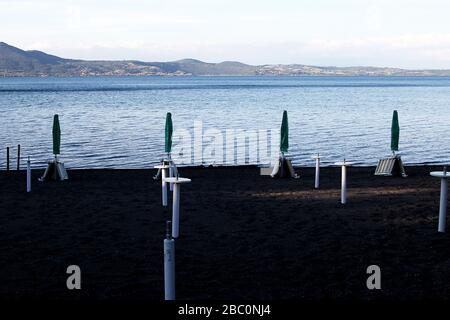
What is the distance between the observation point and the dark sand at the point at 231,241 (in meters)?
9.62

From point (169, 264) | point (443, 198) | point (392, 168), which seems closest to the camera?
point (169, 264)

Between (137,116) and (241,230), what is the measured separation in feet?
202

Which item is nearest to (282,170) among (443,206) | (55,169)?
(55,169)

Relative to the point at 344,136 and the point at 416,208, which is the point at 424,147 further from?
the point at 416,208

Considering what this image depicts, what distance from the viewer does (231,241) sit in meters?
12.7

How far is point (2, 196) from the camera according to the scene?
18.5 metres

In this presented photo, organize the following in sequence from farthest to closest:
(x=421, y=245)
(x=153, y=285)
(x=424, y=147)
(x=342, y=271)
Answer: (x=424, y=147), (x=421, y=245), (x=342, y=271), (x=153, y=285)

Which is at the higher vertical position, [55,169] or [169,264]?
[169,264]

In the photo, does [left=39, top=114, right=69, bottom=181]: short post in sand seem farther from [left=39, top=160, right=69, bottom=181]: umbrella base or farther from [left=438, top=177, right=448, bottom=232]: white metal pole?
[left=438, top=177, right=448, bottom=232]: white metal pole

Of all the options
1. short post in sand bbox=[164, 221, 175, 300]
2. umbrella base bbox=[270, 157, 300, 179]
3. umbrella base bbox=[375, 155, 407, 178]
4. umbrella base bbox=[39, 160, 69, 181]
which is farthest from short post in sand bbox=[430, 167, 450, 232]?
umbrella base bbox=[39, 160, 69, 181]

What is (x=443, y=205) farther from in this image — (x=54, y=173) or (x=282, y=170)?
(x=54, y=173)

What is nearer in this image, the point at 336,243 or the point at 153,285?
the point at 153,285

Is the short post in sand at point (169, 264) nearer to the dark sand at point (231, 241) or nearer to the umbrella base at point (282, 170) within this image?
the dark sand at point (231, 241)
